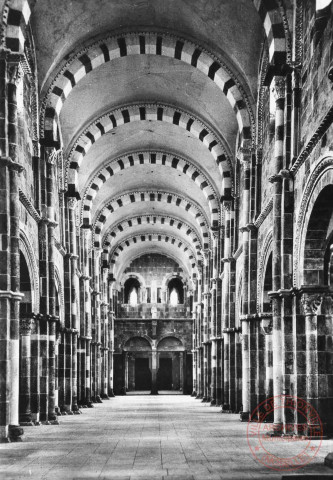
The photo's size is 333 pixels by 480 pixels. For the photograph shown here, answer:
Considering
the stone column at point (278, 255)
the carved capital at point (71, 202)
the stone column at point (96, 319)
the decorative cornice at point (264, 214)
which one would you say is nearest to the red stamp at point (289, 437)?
the stone column at point (278, 255)

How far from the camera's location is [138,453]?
1311 cm

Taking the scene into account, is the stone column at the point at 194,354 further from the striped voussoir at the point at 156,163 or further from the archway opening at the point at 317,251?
the archway opening at the point at 317,251

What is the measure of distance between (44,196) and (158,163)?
11.6 m

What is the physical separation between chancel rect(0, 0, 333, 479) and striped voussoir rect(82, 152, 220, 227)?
9cm

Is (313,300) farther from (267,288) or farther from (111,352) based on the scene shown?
(111,352)

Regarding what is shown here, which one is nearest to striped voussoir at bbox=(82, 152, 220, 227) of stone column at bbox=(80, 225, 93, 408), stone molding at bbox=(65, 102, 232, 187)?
stone column at bbox=(80, 225, 93, 408)

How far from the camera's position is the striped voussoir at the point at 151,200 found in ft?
Result: 122

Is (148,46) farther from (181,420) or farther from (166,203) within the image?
(166,203)

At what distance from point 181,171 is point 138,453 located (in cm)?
2177

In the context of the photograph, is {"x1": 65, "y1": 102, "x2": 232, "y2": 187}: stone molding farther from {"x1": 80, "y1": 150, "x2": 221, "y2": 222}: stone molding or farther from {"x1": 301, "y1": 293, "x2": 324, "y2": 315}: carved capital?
{"x1": 301, "y1": 293, "x2": 324, "y2": 315}: carved capital

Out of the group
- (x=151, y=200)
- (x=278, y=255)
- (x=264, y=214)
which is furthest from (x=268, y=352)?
(x=151, y=200)

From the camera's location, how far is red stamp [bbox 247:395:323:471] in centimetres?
1188

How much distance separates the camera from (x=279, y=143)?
17.1 metres

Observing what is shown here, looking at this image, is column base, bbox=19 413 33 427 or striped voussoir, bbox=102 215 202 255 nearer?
column base, bbox=19 413 33 427
